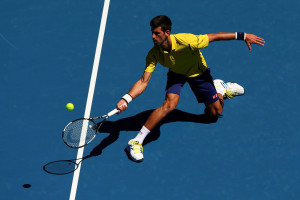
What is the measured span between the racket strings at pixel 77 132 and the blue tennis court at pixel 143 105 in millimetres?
341

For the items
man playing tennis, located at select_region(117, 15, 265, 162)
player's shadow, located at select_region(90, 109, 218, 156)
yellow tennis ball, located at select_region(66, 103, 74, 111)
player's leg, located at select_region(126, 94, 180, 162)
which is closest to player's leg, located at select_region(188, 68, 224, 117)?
man playing tennis, located at select_region(117, 15, 265, 162)

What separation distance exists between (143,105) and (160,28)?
2.14 m

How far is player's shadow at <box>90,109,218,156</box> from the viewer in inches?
352

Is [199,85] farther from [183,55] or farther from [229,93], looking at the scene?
[229,93]

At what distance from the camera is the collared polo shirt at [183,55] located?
8.03m

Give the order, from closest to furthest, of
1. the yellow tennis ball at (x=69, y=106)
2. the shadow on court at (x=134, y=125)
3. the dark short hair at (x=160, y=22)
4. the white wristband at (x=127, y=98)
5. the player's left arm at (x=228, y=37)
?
the dark short hair at (x=160, y=22) < the white wristband at (x=127, y=98) < the player's left arm at (x=228, y=37) < the yellow tennis ball at (x=69, y=106) < the shadow on court at (x=134, y=125)

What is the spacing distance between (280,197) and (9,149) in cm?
462

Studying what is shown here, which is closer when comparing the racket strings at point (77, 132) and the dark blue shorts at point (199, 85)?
the racket strings at point (77, 132)

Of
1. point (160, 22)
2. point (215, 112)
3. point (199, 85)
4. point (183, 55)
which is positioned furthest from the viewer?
point (215, 112)

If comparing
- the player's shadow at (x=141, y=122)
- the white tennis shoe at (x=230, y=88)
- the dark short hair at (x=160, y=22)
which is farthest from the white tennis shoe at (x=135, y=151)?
the dark short hair at (x=160, y=22)

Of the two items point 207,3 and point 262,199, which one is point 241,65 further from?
point 262,199

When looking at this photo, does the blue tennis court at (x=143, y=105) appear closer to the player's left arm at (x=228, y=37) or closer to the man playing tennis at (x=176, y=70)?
the man playing tennis at (x=176, y=70)

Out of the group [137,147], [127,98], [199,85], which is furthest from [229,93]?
[127,98]

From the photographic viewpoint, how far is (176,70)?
27.8 ft
